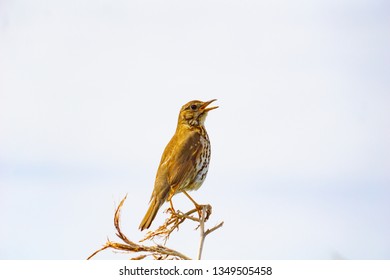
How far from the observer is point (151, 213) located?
18.6 feet

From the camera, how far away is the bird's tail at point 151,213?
17.9 ft

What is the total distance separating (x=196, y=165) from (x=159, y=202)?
2.93ft

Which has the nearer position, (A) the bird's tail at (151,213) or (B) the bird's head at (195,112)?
(A) the bird's tail at (151,213)

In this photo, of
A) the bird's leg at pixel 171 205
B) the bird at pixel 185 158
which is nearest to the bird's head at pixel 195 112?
the bird at pixel 185 158

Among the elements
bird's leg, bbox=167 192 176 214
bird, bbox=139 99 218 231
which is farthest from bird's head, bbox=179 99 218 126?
bird's leg, bbox=167 192 176 214

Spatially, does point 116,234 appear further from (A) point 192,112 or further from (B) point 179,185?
(A) point 192,112

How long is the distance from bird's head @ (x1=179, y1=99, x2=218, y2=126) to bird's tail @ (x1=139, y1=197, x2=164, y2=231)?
56.1 inches

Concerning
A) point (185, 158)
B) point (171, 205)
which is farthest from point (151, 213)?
point (185, 158)

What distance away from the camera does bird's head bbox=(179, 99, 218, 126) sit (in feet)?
22.8

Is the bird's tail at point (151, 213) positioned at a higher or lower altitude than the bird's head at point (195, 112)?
lower

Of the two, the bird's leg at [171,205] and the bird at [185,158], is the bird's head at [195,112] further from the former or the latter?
the bird's leg at [171,205]

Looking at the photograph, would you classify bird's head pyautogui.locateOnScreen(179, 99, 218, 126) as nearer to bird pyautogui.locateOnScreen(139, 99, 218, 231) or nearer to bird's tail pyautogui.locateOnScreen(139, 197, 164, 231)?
bird pyautogui.locateOnScreen(139, 99, 218, 231)

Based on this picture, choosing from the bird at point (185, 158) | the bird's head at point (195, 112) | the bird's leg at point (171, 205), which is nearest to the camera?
the bird's leg at point (171, 205)

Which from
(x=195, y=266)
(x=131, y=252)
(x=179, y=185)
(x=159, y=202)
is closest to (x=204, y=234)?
(x=131, y=252)
